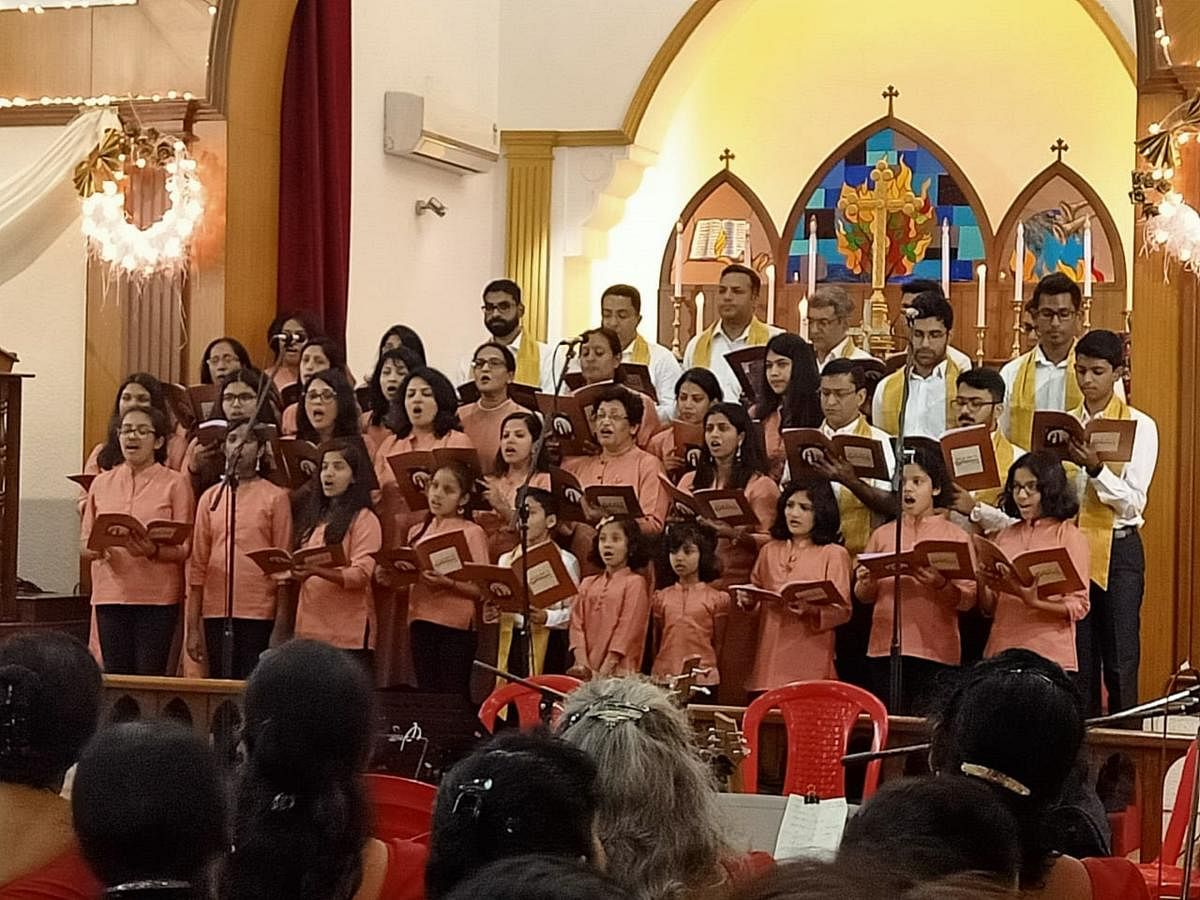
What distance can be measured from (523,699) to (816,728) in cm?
78

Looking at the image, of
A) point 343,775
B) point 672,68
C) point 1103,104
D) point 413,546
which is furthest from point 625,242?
point 343,775

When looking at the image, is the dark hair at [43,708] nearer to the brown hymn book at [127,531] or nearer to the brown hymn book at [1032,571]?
the brown hymn book at [1032,571]

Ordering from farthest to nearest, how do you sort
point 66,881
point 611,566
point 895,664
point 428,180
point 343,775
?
1. point 428,180
2. point 611,566
3. point 895,664
4. point 343,775
5. point 66,881

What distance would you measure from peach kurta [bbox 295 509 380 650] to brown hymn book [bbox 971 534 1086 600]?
6.76 feet

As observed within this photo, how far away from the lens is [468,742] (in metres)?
6.11

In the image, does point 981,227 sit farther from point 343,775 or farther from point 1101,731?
point 343,775

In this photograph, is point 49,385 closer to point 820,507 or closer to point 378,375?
point 378,375

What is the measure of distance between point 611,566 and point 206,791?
4.66 m

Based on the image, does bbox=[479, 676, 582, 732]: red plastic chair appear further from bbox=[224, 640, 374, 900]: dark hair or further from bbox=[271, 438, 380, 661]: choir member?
bbox=[224, 640, 374, 900]: dark hair

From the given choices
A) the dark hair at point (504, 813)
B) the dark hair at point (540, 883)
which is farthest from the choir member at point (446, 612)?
the dark hair at point (540, 883)

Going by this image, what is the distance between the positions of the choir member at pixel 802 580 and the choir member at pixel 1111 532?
2.75ft

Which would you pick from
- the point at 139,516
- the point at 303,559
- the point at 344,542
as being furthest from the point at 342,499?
the point at 139,516

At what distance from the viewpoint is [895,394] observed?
7152mm

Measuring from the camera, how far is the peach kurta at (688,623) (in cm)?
641
